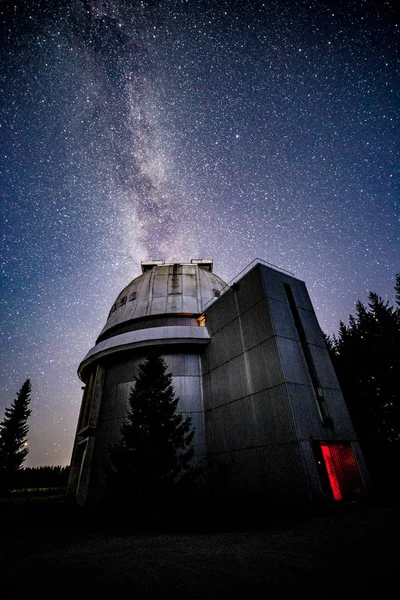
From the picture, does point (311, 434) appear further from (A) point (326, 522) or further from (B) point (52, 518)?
(B) point (52, 518)

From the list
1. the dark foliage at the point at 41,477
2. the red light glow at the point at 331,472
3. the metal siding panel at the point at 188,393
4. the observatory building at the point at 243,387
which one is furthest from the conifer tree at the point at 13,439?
the red light glow at the point at 331,472

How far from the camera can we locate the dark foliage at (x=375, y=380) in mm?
20562

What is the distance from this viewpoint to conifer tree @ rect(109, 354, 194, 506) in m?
10.3

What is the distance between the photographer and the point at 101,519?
11.4 metres

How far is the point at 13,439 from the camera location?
34688mm

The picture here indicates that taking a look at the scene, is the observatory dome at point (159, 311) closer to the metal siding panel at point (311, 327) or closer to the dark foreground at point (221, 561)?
the metal siding panel at point (311, 327)

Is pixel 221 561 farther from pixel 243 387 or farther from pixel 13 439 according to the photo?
pixel 13 439

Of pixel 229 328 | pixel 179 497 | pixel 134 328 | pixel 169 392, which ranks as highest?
pixel 134 328

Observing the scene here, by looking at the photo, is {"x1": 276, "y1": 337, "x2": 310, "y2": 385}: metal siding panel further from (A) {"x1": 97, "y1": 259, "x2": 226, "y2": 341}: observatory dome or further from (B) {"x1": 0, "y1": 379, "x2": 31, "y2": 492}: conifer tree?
(B) {"x1": 0, "y1": 379, "x2": 31, "y2": 492}: conifer tree

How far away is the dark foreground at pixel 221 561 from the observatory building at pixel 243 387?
2.22 meters

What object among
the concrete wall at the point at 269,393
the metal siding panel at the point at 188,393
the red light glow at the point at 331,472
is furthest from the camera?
the metal siding panel at the point at 188,393

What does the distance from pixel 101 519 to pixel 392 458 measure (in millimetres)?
17375

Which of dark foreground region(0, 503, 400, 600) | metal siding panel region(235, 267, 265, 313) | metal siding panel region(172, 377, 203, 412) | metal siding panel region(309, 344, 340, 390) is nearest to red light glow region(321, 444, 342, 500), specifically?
dark foreground region(0, 503, 400, 600)

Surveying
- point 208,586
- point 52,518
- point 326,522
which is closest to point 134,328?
point 52,518
